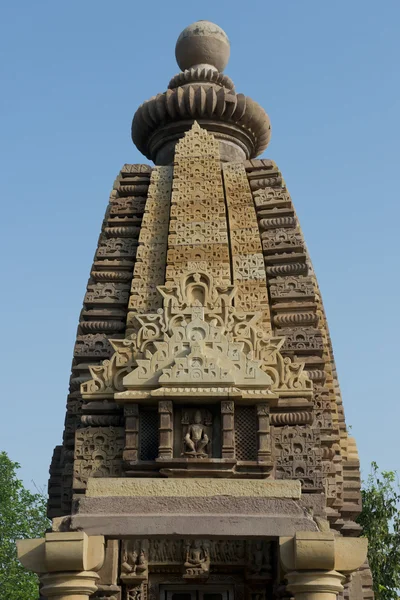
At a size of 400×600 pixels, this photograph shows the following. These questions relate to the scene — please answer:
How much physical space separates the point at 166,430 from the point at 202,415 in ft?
1.44

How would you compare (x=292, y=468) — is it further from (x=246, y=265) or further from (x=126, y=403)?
(x=246, y=265)

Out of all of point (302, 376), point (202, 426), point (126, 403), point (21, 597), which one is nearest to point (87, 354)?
point (126, 403)

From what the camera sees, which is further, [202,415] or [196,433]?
[202,415]

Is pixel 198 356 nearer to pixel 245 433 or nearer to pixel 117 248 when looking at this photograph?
pixel 245 433

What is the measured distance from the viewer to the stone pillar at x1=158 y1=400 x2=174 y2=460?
309 inches

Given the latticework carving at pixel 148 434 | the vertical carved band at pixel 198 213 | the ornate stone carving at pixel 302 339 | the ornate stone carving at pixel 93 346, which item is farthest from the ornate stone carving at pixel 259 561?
the vertical carved band at pixel 198 213

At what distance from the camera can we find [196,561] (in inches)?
338

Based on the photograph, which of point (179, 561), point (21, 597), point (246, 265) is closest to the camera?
point (179, 561)

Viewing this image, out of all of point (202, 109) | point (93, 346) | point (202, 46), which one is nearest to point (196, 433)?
point (93, 346)

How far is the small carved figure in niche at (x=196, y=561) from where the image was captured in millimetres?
8555

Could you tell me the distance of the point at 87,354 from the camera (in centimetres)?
907

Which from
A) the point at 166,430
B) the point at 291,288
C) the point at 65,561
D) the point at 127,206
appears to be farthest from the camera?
the point at 127,206

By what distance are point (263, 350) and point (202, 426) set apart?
1053mm

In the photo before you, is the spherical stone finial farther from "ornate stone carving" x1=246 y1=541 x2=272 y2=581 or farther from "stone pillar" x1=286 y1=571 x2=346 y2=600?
"stone pillar" x1=286 y1=571 x2=346 y2=600
